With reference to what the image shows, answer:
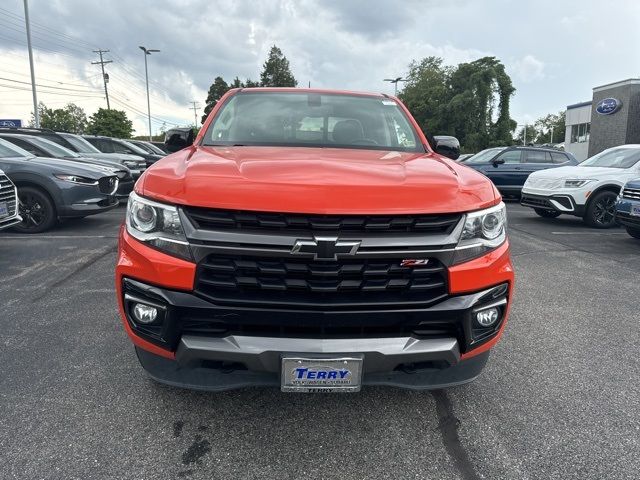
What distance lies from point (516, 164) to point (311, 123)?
11045 millimetres

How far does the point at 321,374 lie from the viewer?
6.65ft

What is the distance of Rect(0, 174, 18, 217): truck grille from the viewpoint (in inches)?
230

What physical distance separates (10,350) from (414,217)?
9.74 feet

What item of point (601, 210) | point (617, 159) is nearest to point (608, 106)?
point (617, 159)

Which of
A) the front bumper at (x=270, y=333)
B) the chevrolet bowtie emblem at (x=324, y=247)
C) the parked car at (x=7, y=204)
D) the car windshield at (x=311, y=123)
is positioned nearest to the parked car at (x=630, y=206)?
the car windshield at (x=311, y=123)

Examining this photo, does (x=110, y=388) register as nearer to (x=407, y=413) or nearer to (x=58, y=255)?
(x=407, y=413)

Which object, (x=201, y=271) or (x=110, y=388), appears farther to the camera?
(x=110, y=388)

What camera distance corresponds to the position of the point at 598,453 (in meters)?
2.25

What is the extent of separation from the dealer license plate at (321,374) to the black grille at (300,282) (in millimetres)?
229

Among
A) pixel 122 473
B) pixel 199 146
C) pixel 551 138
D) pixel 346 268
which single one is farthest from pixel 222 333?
pixel 551 138

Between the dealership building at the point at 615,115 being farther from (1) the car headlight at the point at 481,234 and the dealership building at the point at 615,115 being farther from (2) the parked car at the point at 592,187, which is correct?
(1) the car headlight at the point at 481,234

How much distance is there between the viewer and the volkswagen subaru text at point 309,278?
78.8 inches

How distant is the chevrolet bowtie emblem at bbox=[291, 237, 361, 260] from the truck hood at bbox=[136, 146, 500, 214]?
13cm

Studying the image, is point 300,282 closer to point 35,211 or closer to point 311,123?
point 311,123
